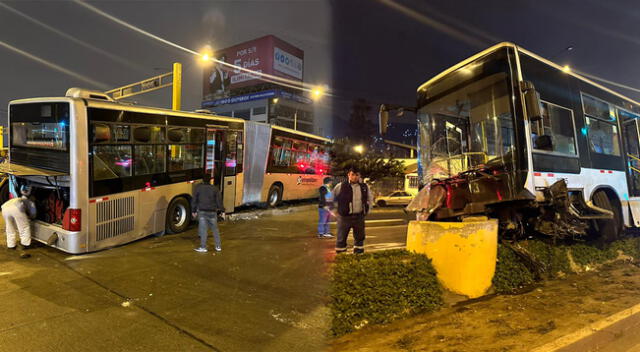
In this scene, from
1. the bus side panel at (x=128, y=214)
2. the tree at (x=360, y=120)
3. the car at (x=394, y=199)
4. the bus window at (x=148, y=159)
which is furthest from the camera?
the tree at (x=360, y=120)

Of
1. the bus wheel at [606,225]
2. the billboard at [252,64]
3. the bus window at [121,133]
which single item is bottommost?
the bus wheel at [606,225]

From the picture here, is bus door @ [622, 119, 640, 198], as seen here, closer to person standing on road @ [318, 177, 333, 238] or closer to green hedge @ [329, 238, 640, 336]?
green hedge @ [329, 238, 640, 336]

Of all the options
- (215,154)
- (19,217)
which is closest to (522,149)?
(215,154)

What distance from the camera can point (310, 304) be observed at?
195 inches

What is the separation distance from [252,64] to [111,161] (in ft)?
228

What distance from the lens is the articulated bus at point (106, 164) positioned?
721 cm

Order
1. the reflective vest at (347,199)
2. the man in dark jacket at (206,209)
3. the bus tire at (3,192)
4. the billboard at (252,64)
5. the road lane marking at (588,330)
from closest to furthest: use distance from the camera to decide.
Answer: the road lane marking at (588,330), the reflective vest at (347,199), the man in dark jacket at (206,209), the bus tire at (3,192), the billboard at (252,64)

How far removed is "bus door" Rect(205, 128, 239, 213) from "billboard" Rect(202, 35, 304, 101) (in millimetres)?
62983

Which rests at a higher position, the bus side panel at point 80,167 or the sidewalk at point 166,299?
the bus side panel at point 80,167

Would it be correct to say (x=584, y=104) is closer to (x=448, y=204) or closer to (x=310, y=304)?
(x=448, y=204)

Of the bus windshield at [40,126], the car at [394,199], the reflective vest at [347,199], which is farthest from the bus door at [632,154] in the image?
the car at [394,199]

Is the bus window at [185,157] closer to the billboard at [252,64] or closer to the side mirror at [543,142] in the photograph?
the side mirror at [543,142]

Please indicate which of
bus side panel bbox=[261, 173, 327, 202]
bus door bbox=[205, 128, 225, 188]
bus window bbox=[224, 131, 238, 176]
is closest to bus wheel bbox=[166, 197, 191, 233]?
bus door bbox=[205, 128, 225, 188]

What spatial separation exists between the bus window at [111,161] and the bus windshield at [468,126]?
6.61 meters
